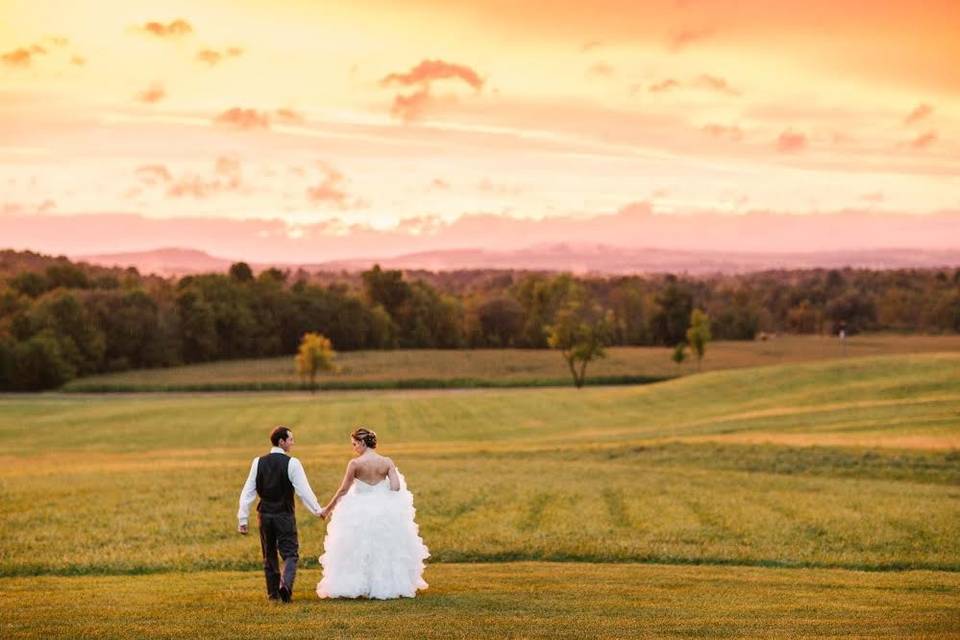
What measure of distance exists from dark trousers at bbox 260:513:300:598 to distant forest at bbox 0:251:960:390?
339 feet

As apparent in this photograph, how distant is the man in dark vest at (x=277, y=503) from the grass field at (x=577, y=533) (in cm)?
48

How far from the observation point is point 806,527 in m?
25.1

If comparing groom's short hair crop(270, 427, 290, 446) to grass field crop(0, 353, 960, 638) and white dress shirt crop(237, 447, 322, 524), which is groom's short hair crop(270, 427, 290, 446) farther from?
grass field crop(0, 353, 960, 638)

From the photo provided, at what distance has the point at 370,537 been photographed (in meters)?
15.4

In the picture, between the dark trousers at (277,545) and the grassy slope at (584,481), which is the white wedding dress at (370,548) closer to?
the dark trousers at (277,545)

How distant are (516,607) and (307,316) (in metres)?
132

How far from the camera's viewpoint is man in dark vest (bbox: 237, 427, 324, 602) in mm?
15188

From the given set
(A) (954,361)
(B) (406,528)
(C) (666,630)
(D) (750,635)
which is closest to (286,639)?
(B) (406,528)

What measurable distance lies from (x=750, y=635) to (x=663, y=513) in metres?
14.1

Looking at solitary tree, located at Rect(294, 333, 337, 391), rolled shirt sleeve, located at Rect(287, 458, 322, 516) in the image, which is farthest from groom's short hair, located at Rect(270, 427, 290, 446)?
solitary tree, located at Rect(294, 333, 337, 391)

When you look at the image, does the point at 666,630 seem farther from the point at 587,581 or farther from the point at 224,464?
the point at 224,464

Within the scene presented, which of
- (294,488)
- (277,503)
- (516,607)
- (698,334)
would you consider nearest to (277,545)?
(277,503)

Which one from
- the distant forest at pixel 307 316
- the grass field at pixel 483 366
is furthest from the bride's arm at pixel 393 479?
the distant forest at pixel 307 316

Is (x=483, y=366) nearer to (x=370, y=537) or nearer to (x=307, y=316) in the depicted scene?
(x=307, y=316)
